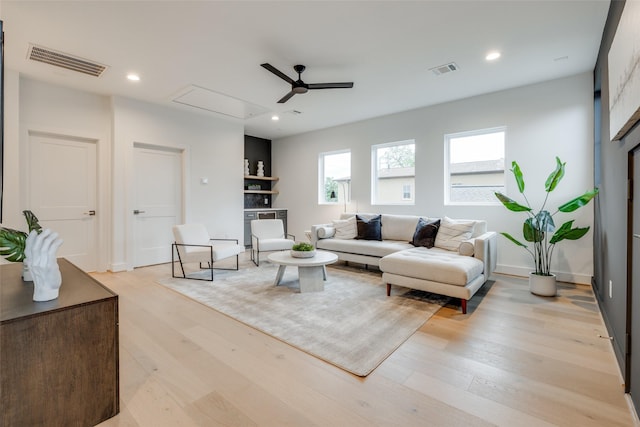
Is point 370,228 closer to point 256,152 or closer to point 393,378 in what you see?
point 393,378

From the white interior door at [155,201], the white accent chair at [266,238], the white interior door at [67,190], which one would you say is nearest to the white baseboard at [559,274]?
the white accent chair at [266,238]

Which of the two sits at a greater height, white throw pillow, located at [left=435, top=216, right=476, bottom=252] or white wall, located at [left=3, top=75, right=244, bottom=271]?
white wall, located at [left=3, top=75, right=244, bottom=271]

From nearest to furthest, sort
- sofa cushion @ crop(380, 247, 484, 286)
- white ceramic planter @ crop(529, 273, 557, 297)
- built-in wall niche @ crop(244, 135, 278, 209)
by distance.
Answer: sofa cushion @ crop(380, 247, 484, 286) → white ceramic planter @ crop(529, 273, 557, 297) → built-in wall niche @ crop(244, 135, 278, 209)

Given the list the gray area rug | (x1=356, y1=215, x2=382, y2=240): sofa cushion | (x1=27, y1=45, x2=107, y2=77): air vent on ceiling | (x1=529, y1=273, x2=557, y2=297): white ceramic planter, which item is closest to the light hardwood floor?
the gray area rug

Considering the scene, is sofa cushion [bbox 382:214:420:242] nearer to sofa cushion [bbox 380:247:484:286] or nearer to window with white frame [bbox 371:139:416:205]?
window with white frame [bbox 371:139:416:205]

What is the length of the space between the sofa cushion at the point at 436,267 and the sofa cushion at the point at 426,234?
0.73m

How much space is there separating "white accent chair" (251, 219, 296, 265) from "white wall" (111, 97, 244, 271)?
1.05 m

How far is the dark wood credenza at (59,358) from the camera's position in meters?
1.22

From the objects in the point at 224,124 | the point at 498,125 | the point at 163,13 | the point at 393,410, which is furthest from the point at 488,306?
the point at 224,124

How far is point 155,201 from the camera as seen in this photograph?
5.06 m

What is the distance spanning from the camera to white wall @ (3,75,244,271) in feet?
12.2

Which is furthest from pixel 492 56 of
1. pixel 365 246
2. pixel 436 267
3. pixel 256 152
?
pixel 256 152

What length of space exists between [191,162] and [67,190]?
1.87m

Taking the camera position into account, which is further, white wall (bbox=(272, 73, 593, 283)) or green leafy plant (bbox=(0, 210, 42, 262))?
white wall (bbox=(272, 73, 593, 283))
